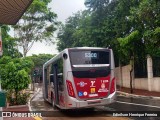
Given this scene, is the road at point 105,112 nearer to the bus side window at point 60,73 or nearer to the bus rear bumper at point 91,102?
the bus rear bumper at point 91,102

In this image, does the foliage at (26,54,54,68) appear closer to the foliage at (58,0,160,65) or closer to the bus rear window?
the foliage at (58,0,160,65)

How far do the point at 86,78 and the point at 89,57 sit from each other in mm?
1016

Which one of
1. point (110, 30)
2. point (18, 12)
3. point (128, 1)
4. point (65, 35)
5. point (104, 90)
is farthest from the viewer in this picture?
point (65, 35)

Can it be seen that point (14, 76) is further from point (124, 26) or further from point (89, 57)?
point (124, 26)

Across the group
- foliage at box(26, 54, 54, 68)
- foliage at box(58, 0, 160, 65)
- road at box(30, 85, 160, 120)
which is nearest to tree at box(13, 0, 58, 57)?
foliage at box(58, 0, 160, 65)

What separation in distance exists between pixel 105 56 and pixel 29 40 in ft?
80.4

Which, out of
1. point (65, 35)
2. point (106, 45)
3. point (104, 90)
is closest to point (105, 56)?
point (104, 90)

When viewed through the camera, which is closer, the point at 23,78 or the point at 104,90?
the point at 104,90

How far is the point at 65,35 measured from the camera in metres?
55.7

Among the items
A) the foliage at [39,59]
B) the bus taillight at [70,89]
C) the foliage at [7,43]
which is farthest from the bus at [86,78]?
the foliage at [39,59]

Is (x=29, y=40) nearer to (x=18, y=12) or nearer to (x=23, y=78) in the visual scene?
Answer: (x=23, y=78)

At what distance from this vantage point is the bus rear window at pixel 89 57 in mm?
13995

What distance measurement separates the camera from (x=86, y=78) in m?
13.9

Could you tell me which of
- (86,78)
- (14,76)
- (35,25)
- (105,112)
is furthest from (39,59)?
(86,78)
